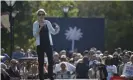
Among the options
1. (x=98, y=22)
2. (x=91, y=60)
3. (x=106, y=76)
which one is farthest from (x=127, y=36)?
(x=106, y=76)

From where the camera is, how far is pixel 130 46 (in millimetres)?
54000

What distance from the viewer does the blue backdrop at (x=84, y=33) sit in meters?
35.7

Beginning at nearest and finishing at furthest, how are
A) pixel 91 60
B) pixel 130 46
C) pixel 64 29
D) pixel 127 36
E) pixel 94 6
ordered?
pixel 91 60 → pixel 64 29 → pixel 130 46 → pixel 127 36 → pixel 94 6

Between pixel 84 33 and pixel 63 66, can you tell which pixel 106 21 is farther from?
pixel 63 66

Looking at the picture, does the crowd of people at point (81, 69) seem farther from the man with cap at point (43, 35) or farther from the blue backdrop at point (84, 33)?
the blue backdrop at point (84, 33)

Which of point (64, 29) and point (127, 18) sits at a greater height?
point (127, 18)

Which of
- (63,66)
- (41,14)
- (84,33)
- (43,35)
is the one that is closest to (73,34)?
(84,33)

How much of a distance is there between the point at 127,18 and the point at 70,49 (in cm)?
2526

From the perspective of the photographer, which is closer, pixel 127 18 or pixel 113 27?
pixel 127 18

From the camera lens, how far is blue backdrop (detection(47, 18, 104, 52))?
3572cm

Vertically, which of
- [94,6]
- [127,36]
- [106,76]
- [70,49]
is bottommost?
[106,76]

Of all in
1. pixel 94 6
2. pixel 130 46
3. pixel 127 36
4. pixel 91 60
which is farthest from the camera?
pixel 94 6

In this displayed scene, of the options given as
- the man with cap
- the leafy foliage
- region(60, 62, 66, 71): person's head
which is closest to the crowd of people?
region(60, 62, 66, 71): person's head

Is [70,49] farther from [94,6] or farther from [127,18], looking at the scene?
[94,6]
